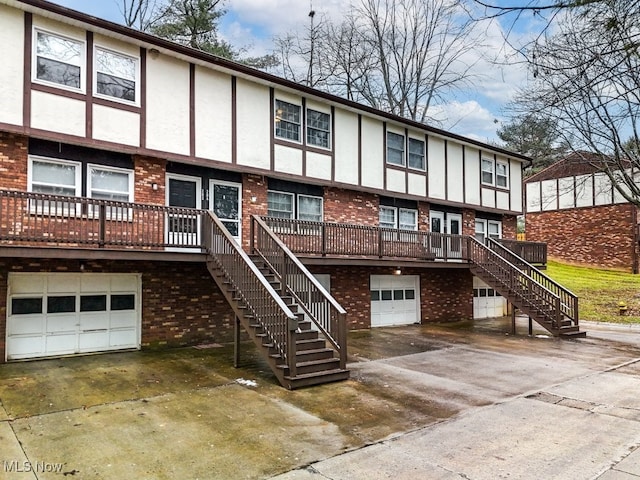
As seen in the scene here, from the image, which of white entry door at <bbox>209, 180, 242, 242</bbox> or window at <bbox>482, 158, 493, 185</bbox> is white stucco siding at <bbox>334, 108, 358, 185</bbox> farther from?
window at <bbox>482, 158, 493, 185</bbox>

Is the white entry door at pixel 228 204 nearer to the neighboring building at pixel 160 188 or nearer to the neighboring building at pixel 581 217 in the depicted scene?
the neighboring building at pixel 160 188

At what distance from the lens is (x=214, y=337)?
12125mm

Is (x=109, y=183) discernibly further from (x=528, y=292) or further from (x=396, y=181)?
(x=528, y=292)

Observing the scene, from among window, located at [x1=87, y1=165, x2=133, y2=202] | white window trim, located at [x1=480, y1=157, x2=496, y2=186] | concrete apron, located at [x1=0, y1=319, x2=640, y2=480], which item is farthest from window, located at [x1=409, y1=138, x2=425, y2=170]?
window, located at [x1=87, y1=165, x2=133, y2=202]

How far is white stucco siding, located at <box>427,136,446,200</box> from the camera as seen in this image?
17891 mm

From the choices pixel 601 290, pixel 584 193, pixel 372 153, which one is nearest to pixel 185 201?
pixel 372 153

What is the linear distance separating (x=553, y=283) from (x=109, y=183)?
13480 mm

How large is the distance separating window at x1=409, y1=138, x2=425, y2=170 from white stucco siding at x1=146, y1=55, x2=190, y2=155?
8.80 m

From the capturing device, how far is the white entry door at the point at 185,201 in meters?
10.5

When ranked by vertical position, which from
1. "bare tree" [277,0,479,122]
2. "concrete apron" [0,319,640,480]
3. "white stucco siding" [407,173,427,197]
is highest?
"bare tree" [277,0,479,122]

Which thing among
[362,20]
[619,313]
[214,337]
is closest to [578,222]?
[619,313]

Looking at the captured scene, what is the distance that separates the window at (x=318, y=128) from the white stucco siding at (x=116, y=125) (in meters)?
5.29

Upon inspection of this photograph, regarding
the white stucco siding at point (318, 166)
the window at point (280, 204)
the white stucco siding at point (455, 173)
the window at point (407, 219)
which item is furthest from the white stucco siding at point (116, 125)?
the white stucco siding at point (455, 173)

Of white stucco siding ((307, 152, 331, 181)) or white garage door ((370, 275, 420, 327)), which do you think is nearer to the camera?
white stucco siding ((307, 152, 331, 181))
